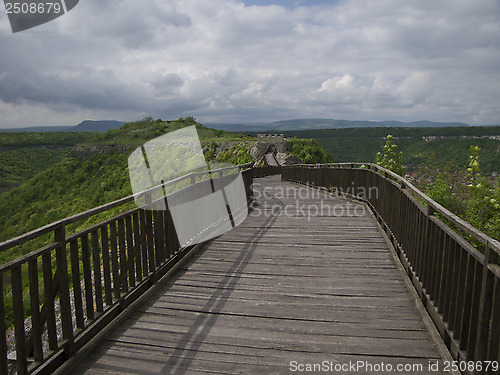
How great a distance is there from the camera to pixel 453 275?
3125 mm

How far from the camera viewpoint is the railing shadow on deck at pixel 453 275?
7.93 feet

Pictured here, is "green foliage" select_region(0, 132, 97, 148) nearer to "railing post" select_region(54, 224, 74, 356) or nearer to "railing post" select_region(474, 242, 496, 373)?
"railing post" select_region(54, 224, 74, 356)

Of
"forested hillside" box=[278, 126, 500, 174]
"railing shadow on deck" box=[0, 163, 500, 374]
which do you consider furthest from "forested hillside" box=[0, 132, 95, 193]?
"railing shadow on deck" box=[0, 163, 500, 374]

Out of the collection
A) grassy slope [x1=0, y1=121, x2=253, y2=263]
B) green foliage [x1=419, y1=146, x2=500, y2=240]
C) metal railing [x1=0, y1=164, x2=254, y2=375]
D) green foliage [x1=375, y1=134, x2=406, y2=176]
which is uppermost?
metal railing [x1=0, y1=164, x2=254, y2=375]

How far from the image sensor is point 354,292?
4.46m

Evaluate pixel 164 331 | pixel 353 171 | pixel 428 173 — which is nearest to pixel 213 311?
pixel 164 331

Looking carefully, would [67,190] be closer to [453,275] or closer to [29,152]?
[29,152]

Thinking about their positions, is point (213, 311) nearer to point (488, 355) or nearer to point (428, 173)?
point (488, 355)

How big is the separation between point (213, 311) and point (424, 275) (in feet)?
7.32

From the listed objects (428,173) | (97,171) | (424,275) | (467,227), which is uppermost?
(467,227)

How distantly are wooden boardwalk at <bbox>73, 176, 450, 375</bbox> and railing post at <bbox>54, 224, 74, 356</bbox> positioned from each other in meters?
0.25

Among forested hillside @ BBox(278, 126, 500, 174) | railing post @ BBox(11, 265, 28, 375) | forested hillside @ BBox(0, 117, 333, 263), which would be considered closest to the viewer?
railing post @ BBox(11, 265, 28, 375)

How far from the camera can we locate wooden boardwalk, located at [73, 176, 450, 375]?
3037 mm

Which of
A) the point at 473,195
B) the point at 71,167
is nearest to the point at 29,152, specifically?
the point at 71,167
